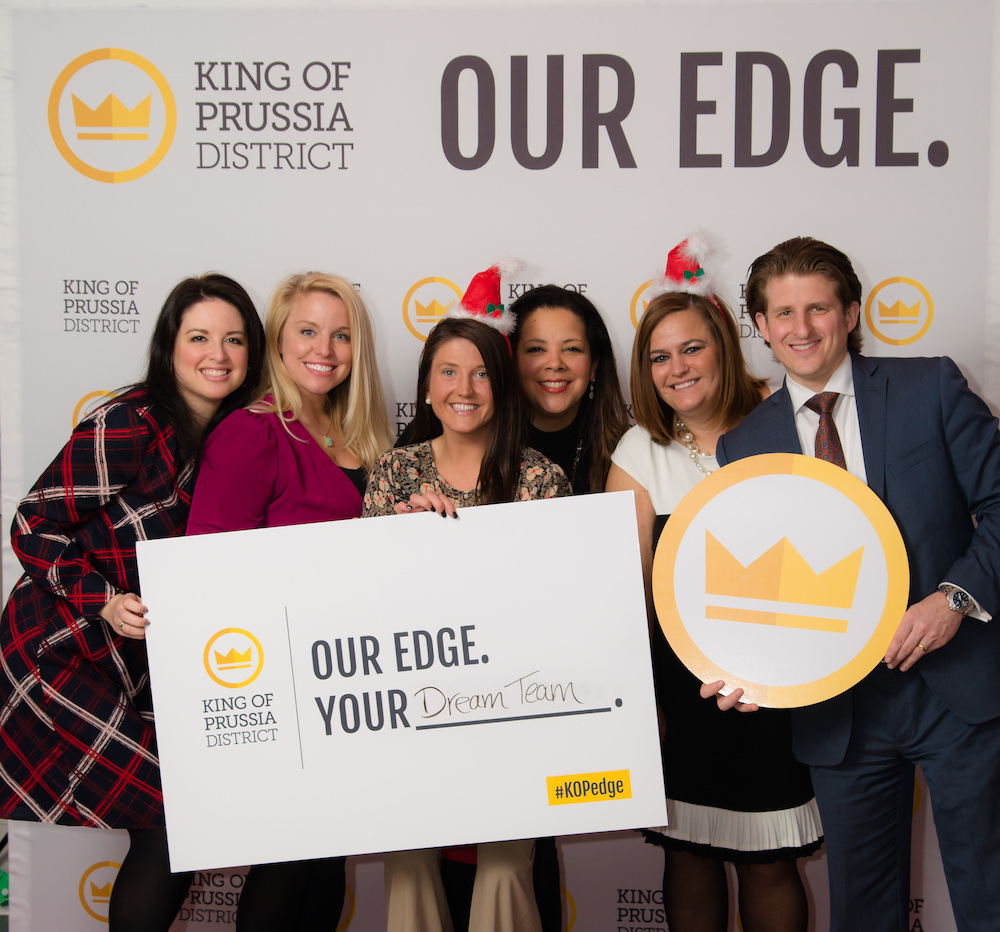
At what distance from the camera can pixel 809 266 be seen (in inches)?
62.0

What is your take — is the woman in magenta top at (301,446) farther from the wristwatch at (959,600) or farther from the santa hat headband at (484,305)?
the wristwatch at (959,600)

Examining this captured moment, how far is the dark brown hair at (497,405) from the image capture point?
1.69 metres

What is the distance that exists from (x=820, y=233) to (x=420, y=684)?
5.88 ft

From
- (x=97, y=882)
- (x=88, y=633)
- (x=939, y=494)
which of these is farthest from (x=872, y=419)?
(x=97, y=882)

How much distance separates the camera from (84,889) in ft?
7.73

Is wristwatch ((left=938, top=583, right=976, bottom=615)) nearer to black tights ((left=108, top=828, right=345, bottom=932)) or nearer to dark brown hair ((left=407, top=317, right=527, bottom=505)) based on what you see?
dark brown hair ((left=407, top=317, right=527, bottom=505))

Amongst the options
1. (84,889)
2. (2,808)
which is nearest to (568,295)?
(2,808)

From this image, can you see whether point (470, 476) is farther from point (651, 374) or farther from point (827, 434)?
point (827, 434)

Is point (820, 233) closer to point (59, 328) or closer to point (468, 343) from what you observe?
point (468, 343)

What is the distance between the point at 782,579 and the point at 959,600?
0.34 m

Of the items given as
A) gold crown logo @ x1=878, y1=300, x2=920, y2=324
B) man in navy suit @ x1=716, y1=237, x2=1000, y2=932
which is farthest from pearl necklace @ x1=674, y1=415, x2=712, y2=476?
gold crown logo @ x1=878, y1=300, x2=920, y2=324

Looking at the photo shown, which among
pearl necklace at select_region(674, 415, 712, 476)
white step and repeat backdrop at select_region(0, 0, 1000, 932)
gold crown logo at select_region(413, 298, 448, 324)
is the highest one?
white step and repeat backdrop at select_region(0, 0, 1000, 932)

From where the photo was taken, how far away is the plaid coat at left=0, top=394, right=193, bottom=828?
173cm

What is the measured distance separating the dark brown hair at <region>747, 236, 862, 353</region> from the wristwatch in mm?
Answer: 618
